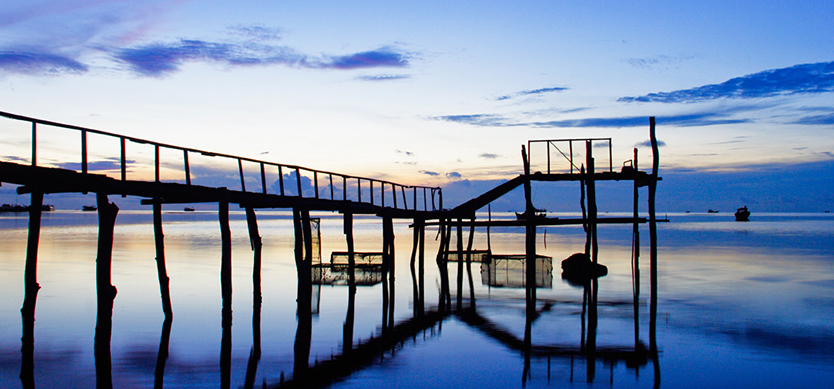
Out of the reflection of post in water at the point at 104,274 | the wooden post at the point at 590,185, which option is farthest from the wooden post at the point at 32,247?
the wooden post at the point at 590,185

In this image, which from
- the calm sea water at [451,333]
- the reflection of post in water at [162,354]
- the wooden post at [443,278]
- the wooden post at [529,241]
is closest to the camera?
the reflection of post in water at [162,354]

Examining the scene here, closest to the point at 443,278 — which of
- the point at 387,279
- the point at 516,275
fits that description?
the point at 387,279

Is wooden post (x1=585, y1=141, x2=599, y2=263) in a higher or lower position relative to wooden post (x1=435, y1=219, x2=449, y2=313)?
higher

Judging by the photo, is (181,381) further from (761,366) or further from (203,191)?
(761,366)

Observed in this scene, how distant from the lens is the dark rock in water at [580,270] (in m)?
27.2

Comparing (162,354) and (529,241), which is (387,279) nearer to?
(529,241)

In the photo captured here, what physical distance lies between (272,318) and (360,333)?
129 inches

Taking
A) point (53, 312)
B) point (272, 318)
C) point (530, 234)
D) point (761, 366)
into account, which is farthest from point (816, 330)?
point (53, 312)

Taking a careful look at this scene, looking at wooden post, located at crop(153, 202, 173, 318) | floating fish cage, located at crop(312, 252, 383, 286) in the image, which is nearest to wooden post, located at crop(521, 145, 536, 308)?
floating fish cage, located at crop(312, 252, 383, 286)

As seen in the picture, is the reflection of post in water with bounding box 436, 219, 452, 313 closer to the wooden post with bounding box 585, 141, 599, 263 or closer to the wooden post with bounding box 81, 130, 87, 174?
the wooden post with bounding box 585, 141, 599, 263

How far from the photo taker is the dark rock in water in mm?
27250

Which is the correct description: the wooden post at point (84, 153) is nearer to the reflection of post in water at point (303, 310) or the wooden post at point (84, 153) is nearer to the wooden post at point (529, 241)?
the reflection of post in water at point (303, 310)

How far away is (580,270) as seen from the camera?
27812 mm

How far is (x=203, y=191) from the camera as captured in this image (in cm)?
1552
